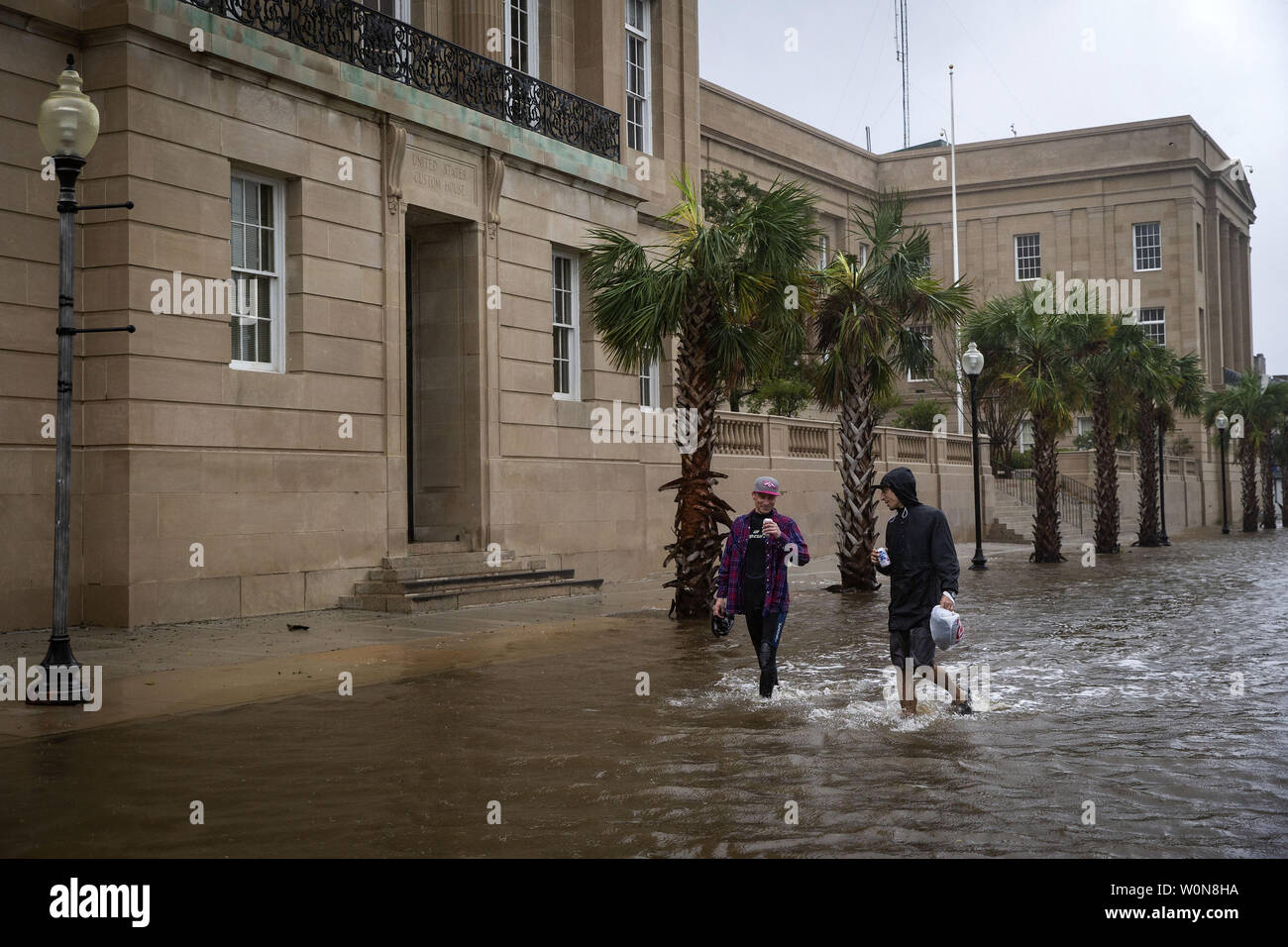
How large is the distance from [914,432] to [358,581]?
2458 cm

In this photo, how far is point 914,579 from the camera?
32.1 ft

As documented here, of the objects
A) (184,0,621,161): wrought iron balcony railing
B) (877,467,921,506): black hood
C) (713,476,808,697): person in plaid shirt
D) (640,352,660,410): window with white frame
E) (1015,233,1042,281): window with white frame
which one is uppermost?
(1015,233,1042,281): window with white frame

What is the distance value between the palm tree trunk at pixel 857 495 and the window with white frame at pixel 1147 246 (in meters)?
50.2

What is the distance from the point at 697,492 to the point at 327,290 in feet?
19.2

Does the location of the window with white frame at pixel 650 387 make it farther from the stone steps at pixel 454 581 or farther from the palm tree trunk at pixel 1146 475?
the palm tree trunk at pixel 1146 475

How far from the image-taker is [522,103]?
22.0 meters

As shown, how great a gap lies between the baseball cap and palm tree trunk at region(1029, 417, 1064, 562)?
77.8 ft

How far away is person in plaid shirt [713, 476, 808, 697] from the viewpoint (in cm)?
1055

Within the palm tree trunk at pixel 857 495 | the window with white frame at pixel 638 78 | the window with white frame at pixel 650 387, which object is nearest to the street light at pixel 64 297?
the palm tree trunk at pixel 857 495

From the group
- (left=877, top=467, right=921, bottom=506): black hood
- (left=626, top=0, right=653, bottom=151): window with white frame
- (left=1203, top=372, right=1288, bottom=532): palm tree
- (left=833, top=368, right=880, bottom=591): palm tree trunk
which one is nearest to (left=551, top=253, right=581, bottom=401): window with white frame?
(left=626, top=0, right=653, bottom=151): window with white frame

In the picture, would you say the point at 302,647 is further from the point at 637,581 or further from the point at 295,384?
the point at 637,581
